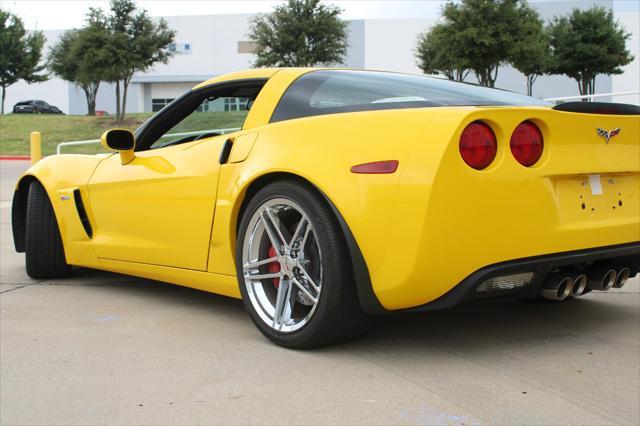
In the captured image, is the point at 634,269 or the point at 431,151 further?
the point at 634,269

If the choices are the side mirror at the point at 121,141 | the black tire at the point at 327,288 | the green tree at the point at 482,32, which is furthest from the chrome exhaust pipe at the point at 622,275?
the green tree at the point at 482,32

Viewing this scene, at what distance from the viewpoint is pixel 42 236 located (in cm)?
513

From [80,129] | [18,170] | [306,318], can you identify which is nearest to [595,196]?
[306,318]

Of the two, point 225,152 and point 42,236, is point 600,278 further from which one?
point 42,236

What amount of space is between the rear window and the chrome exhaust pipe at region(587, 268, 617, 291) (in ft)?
2.62

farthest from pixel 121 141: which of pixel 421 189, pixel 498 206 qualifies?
pixel 498 206

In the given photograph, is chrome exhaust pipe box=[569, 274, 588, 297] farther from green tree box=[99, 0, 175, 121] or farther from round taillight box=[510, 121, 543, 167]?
green tree box=[99, 0, 175, 121]

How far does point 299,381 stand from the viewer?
2990mm

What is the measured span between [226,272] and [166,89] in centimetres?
6461

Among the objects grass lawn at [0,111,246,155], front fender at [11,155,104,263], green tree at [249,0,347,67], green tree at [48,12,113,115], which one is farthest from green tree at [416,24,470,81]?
front fender at [11,155,104,263]

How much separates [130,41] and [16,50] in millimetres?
15689

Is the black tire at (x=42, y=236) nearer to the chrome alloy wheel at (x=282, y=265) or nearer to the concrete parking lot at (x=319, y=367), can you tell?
the concrete parking lot at (x=319, y=367)

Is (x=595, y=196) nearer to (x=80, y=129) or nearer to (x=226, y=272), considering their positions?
(x=226, y=272)

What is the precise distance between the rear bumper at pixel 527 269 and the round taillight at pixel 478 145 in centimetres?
40
